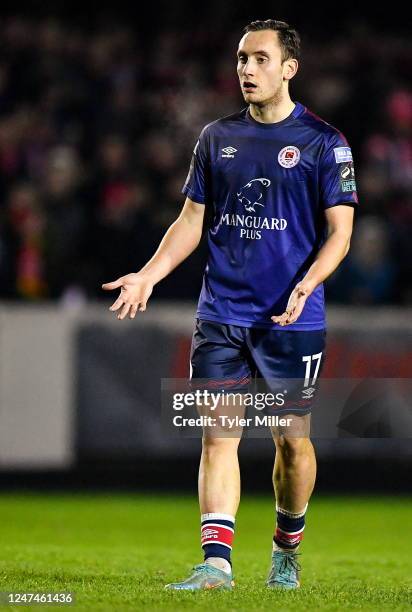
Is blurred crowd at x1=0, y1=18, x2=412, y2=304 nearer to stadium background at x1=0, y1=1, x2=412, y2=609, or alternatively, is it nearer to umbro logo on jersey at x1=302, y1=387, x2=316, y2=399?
stadium background at x1=0, y1=1, x2=412, y2=609

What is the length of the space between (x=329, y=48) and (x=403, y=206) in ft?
13.0

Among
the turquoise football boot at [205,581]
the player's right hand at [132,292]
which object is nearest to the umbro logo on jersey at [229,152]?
the player's right hand at [132,292]

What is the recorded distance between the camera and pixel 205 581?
583cm

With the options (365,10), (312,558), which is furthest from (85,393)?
(365,10)

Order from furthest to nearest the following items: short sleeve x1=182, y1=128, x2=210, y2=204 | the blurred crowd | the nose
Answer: the blurred crowd → short sleeve x1=182, y1=128, x2=210, y2=204 → the nose

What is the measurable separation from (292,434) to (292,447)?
62 millimetres

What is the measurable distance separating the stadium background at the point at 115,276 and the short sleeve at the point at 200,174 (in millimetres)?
4184

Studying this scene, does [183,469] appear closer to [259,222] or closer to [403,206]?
[403,206]

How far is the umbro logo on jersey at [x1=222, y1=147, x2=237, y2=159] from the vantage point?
6.27 metres

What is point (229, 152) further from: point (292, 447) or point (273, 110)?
point (292, 447)

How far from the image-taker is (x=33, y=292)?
12055mm

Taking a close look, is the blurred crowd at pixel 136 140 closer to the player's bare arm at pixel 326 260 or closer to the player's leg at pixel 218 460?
the player's leg at pixel 218 460

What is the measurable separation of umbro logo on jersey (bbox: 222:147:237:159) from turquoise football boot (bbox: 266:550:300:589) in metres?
1.91

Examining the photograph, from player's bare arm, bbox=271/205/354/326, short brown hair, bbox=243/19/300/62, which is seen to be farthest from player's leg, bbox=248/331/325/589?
short brown hair, bbox=243/19/300/62
